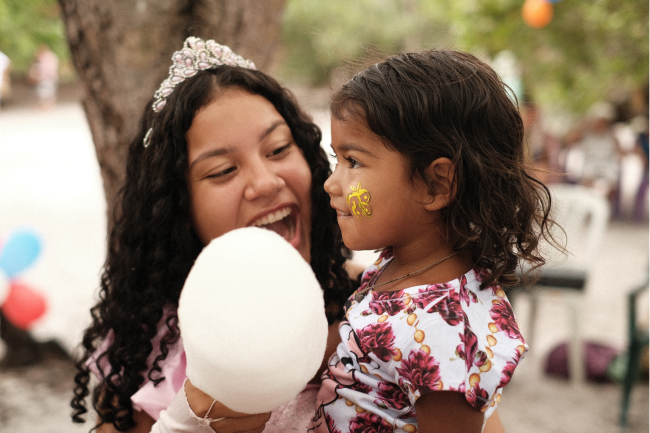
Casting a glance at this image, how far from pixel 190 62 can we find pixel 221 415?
1.12m

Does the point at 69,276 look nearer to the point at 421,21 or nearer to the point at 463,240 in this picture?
the point at 463,240

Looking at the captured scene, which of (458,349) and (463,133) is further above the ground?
(463,133)

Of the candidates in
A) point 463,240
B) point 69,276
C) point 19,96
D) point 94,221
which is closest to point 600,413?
point 463,240

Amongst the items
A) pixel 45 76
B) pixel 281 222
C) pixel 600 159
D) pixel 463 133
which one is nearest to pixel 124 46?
pixel 281 222

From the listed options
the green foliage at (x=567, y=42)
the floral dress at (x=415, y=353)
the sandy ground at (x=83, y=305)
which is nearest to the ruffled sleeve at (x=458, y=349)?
the floral dress at (x=415, y=353)

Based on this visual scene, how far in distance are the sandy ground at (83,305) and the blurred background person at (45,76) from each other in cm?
483

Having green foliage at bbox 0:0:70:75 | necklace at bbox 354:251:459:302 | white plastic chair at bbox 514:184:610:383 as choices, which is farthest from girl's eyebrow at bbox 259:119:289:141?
green foliage at bbox 0:0:70:75

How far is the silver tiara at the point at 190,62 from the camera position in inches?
69.2

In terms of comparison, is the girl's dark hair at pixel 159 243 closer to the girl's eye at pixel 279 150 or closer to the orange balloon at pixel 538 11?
the girl's eye at pixel 279 150

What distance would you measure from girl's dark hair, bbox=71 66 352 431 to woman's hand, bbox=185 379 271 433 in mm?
429

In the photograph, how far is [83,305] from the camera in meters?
5.83

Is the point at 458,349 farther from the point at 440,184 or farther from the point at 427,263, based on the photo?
the point at 440,184

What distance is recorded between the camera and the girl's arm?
115 cm

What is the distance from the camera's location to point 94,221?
28.6 feet
